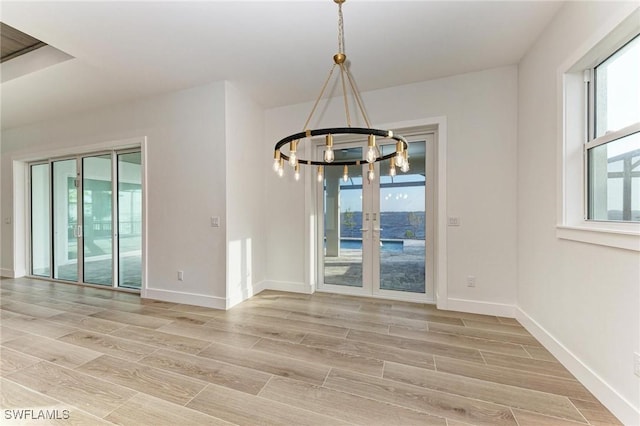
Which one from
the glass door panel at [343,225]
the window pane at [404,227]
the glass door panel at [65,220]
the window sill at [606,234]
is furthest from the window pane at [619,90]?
the glass door panel at [65,220]

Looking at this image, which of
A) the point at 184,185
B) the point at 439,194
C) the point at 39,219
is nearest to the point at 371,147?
the point at 439,194

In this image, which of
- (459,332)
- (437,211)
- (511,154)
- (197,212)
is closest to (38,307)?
(197,212)

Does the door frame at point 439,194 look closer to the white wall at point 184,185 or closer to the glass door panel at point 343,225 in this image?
the glass door panel at point 343,225

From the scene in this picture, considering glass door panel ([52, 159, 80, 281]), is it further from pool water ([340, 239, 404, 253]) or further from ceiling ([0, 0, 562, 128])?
pool water ([340, 239, 404, 253])

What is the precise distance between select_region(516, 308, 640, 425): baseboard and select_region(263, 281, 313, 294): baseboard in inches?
106

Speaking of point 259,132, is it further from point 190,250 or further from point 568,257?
point 568,257

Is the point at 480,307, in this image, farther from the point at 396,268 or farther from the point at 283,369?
the point at 283,369

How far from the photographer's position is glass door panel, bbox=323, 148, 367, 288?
155 inches

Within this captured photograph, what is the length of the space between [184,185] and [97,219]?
6.95 ft

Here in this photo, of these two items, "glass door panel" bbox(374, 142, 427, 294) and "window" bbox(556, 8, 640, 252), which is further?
"glass door panel" bbox(374, 142, 427, 294)

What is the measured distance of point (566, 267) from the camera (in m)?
2.11

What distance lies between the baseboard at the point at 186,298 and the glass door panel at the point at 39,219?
3071mm

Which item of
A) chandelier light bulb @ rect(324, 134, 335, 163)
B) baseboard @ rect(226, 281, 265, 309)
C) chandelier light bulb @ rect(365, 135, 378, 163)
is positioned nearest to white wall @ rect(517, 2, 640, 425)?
chandelier light bulb @ rect(365, 135, 378, 163)

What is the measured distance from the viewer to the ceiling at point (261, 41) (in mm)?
2148
